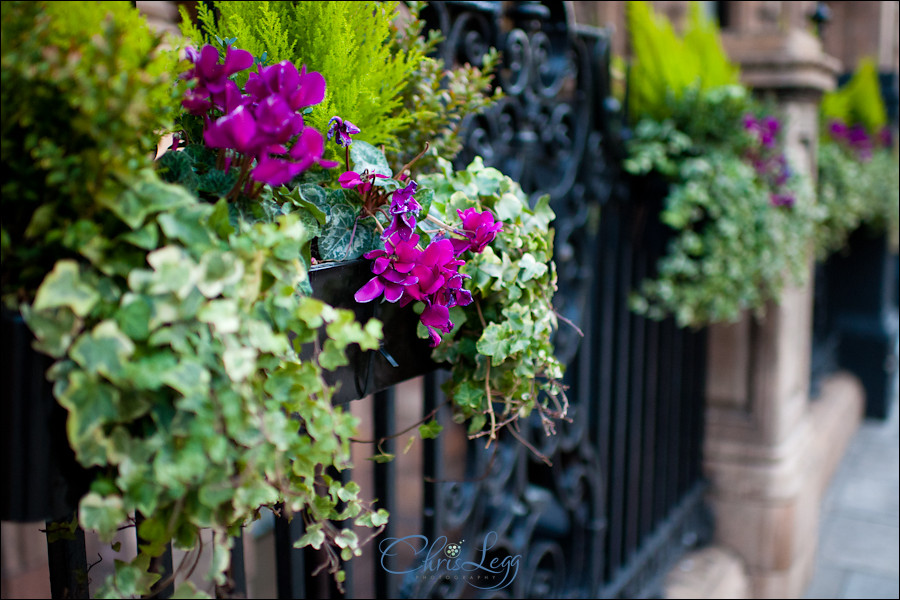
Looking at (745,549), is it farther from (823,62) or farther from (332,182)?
(332,182)

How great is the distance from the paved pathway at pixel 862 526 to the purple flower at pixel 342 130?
3.38 m

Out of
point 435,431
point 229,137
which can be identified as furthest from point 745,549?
point 229,137

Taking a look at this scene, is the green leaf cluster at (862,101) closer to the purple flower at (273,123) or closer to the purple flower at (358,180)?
the purple flower at (358,180)

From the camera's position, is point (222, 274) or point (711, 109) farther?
point (711, 109)

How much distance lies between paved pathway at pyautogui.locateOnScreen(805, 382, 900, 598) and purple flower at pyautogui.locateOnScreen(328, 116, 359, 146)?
3.38 m

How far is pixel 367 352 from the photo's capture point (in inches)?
38.4

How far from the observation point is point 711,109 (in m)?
Answer: 2.38

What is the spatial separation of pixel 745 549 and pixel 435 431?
97.7 inches

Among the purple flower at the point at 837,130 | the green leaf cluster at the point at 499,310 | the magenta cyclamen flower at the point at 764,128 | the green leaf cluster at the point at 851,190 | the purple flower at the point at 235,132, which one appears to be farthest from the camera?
the purple flower at the point at 837,130

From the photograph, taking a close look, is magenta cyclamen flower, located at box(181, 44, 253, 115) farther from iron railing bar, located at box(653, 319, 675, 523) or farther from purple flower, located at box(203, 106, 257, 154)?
iron railing bar, located at box(653, 319, 675, 523)

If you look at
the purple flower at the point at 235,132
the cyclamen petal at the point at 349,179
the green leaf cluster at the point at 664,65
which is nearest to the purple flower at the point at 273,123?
the purple flower at the point at 235,132

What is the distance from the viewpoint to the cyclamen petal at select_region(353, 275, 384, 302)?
916mm

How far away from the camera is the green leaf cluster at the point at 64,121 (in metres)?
0.58

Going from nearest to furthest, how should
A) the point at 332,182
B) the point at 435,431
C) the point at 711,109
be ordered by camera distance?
the point at 332,182, the point at 435,431, the point at 711,109
